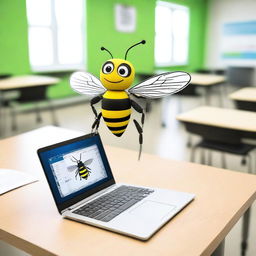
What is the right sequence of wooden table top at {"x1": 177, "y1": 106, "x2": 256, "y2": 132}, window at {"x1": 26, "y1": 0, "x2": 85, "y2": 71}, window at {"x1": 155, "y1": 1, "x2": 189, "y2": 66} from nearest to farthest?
wooden table top at {"x1": 177, "y1": 106, "x2": 256, "y2": 132}, window at {"x1": 26, "y1": 0, "x2": 85, "y2": 71}, window at {"x1": 155, "y1": 1, "x2": 189, "y2": 66}

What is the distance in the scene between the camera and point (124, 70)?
3.12 feet

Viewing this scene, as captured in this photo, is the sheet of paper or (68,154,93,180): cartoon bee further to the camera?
the sheet of paper

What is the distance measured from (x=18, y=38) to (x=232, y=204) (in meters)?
5.25

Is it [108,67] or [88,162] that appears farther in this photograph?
[88,162]

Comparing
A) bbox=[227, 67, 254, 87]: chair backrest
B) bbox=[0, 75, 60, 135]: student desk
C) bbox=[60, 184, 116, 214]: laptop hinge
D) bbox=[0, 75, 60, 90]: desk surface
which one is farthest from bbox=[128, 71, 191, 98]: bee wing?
bbox=[227, 67, 254, 87]: chair backrest

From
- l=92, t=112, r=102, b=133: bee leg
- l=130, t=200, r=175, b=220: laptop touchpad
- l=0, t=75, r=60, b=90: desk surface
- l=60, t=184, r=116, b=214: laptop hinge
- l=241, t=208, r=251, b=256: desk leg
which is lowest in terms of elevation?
l=241, t=208, r=251, b=256: desk leg

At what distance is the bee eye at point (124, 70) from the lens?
0.95 meters

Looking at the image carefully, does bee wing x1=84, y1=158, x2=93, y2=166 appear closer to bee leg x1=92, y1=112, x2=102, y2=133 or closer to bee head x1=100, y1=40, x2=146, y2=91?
bee leg x1=92, y1=112, x2=102, y2=133

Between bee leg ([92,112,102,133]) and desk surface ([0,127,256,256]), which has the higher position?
bee leg ([92,112,102,133])

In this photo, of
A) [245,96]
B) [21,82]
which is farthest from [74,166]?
[21,82]

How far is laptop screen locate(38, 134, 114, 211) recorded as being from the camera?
1066 millimetres

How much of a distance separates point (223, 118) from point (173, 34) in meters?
6.61

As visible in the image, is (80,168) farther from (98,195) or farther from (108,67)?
(108,67)

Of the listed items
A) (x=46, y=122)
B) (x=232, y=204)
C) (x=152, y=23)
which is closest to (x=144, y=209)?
(x=232, y=204)
